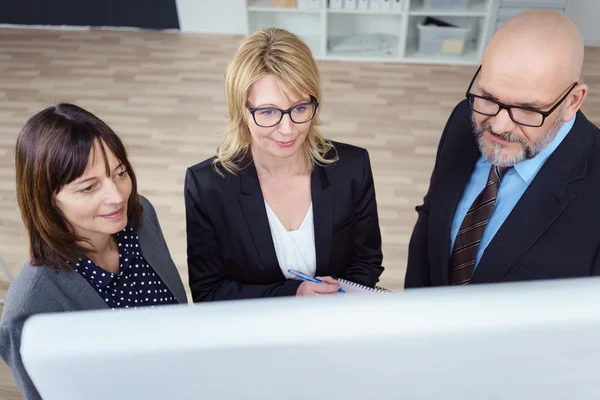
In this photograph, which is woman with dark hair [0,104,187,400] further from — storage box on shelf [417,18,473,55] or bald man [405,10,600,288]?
storage box on shelf [417,18,473,55]

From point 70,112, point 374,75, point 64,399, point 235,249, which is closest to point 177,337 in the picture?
point 64,399

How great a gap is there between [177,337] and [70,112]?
119cm

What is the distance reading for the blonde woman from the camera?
1.58m

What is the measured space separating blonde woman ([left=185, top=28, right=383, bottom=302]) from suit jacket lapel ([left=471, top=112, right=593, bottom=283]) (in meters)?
0.52

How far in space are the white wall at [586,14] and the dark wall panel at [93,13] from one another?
4.05 meters

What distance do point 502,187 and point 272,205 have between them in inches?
→ 27.1

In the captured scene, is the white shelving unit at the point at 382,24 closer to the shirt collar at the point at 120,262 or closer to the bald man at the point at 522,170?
the bald man at the point at 522,170

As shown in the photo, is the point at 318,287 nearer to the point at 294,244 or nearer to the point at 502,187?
the point at 294,244

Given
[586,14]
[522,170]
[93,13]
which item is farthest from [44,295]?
[586,14]

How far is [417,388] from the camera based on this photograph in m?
0.38

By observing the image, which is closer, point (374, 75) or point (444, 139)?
point (444, 139)

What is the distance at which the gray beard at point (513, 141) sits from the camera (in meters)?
1.24

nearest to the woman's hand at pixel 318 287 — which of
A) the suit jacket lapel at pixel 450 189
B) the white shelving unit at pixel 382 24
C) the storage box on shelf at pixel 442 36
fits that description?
the suit jacket lapel at pixel 450 189

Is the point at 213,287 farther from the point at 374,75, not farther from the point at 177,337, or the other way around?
the point at 374,75
